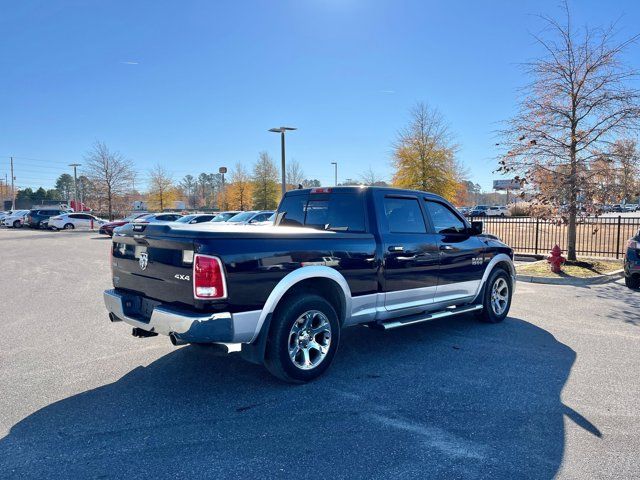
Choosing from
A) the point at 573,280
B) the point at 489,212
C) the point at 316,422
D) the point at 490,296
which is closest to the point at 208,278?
the point at 316,422

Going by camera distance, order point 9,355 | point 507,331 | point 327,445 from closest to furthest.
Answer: point 327,445
point 9,355
point 507,331

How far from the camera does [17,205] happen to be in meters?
81.1

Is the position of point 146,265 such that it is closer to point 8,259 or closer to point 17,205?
point 8,259

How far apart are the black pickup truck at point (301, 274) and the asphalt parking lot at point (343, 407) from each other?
1.54 ft

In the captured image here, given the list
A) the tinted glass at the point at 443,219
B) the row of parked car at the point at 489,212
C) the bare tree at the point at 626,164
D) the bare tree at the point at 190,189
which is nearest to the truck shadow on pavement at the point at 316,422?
the tinted glass at the point at 443,219

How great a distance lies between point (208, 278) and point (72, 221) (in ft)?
126

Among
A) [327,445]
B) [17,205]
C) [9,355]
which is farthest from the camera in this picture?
[17,205]

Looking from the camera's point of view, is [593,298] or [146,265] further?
[593,298]

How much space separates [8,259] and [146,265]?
1390 cm

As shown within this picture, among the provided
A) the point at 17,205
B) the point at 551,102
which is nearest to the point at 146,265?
the point at 551,102

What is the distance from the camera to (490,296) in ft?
21.7

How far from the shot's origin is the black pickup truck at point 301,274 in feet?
12.5

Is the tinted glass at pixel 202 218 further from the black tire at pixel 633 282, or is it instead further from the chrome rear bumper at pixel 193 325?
the chrome rear bumper at pixel 193 325

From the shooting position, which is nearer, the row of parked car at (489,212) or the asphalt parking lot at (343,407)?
the asphalt parking lot at (343,407)
